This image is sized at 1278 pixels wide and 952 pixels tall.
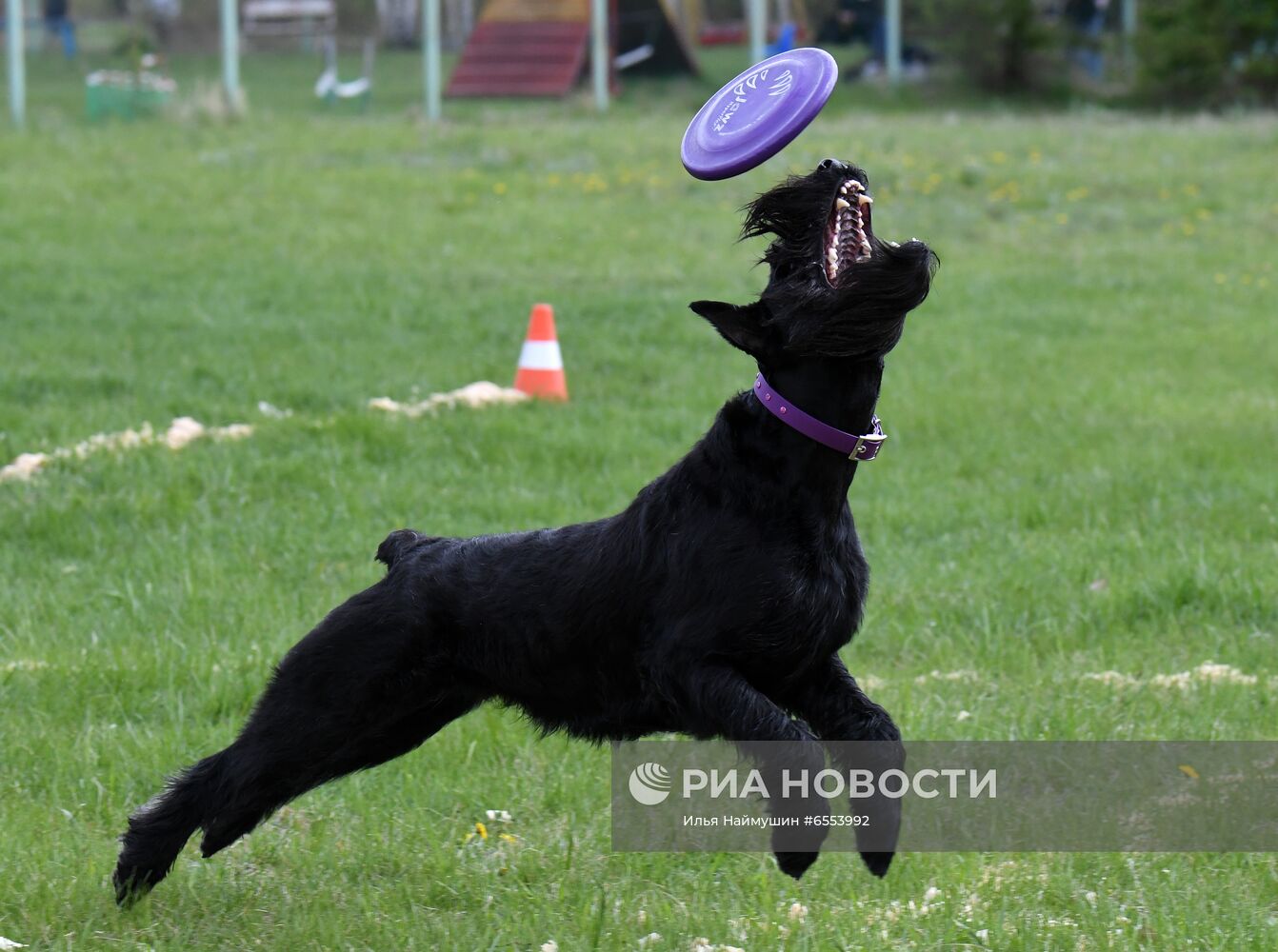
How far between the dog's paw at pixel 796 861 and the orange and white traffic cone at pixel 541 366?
7.04 meters

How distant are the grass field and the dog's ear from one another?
153cm

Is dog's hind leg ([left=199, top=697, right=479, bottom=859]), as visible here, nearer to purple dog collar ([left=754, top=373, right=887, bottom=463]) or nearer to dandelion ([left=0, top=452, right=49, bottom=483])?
purple dog collar ([left=754, top=373, right=887, bottom=463])

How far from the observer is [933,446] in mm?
9844

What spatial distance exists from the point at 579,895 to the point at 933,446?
581 centimetres

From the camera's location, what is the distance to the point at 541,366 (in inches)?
420

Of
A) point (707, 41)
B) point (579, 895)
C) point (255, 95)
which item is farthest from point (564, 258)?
point (707, 41)

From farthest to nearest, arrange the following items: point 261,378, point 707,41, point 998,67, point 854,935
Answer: point 707,41 < point 998,67 < point 261,378 < point 854,935

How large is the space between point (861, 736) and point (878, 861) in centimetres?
30

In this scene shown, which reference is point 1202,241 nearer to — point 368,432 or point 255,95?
point 368,432

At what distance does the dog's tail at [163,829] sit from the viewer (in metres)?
4.46

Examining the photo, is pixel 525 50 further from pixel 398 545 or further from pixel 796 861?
pixel 796 861

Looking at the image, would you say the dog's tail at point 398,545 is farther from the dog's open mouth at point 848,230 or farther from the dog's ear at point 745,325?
the dog's open mouth at point 848,230

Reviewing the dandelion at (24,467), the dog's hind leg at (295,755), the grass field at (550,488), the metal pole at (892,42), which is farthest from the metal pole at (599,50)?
the dog's hind leg at (295,755)

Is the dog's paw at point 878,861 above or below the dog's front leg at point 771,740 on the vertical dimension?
below
